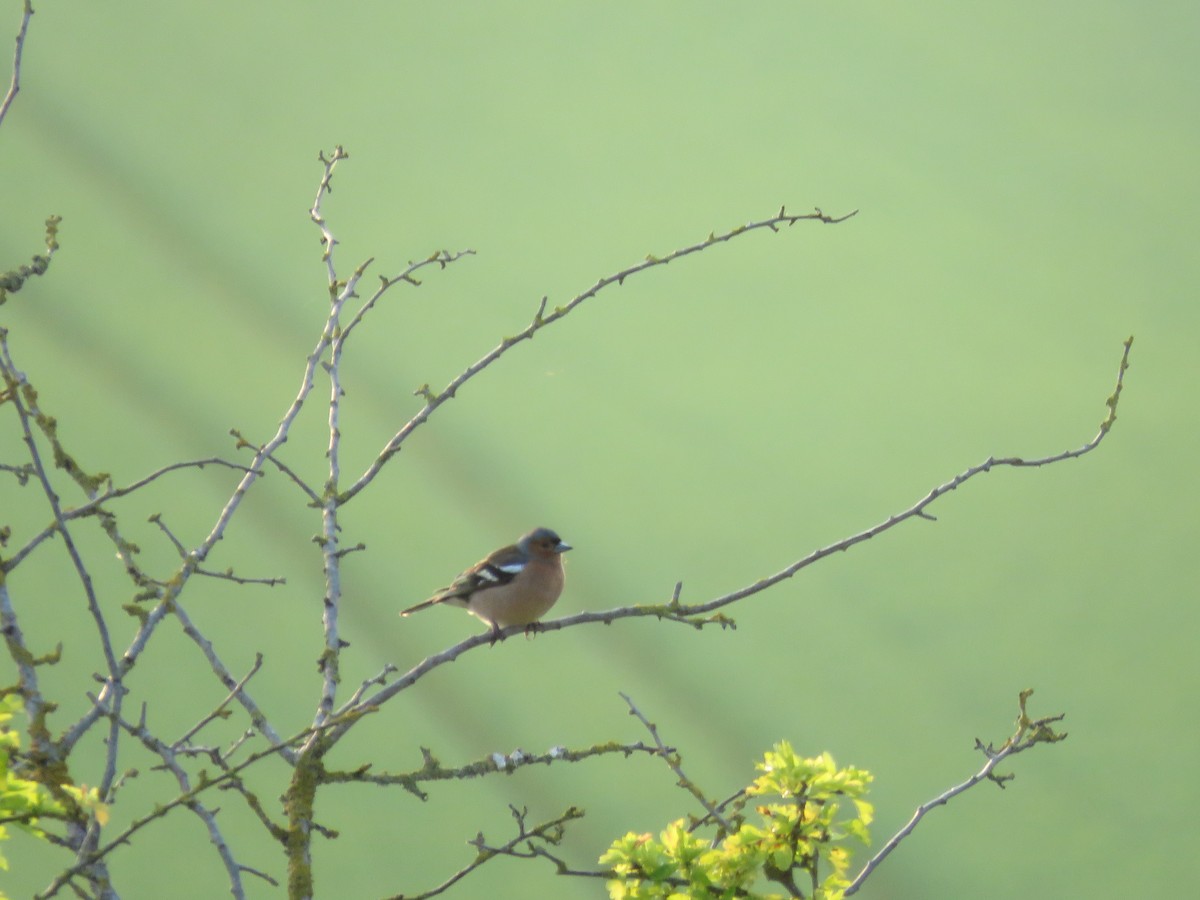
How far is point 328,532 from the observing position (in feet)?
5.61

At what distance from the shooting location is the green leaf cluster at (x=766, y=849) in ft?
4.69

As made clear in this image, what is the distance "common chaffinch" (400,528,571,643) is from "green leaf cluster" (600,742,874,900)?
0.80 metres

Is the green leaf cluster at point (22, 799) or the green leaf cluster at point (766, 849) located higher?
the green leaf cluster at point (766, 849)

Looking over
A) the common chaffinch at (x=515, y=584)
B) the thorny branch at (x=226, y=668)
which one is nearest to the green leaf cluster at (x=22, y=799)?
the thorny branch at (x=226, y=668)

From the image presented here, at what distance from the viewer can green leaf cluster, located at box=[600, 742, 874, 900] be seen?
4.69 ft

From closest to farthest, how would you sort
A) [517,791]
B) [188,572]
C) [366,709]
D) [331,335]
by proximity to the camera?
1. [366,709]
2. [188,572]
3. [331,335]
4. [517,791]

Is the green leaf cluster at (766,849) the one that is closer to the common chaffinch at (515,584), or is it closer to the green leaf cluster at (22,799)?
the green leaf cluster at (22,799)

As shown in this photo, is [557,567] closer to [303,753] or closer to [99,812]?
[303,753]

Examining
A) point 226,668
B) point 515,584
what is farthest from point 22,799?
point 515,584

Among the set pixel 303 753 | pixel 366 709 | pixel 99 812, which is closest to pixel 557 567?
pixel 303 753

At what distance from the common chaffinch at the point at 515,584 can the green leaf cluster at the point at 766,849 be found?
80 cm

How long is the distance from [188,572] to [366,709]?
302mm

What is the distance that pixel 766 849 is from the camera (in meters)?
1.49

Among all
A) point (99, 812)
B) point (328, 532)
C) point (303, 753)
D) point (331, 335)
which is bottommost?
point (99, 812)
